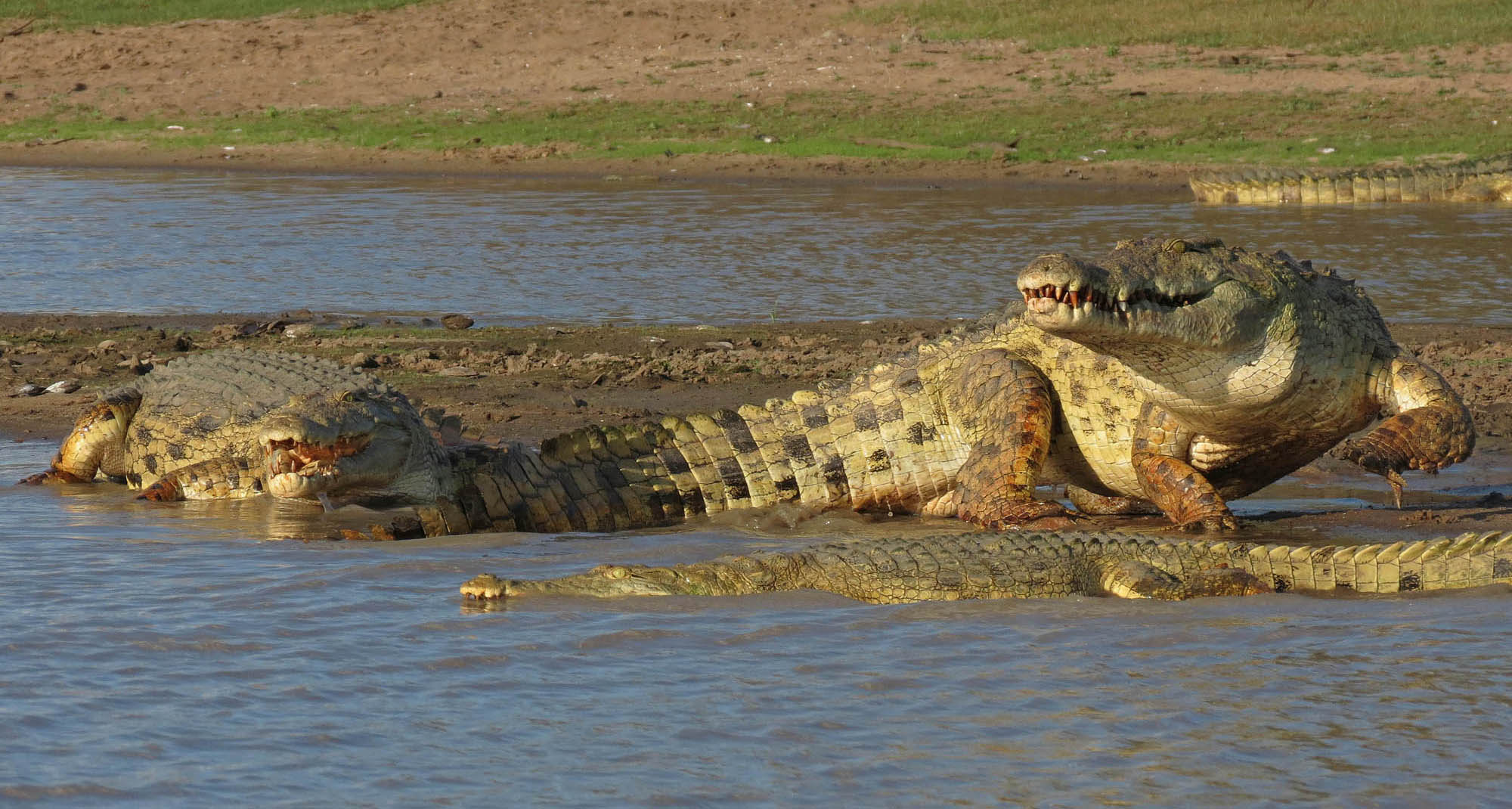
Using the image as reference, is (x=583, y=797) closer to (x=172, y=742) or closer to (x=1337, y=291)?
(x=172, y=742)

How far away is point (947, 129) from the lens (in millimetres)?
19938

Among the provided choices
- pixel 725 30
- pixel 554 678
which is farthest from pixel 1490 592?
pixel 725 30

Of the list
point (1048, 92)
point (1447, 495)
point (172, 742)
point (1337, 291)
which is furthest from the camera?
point (1048, 92)

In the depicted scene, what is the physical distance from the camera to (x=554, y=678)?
4.49m

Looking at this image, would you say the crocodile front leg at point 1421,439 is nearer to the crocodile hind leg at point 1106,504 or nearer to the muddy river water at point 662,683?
the muddy river water at point 662,683

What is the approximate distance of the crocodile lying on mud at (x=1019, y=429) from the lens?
5746 mm

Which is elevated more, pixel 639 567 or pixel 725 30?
pixel 725 30

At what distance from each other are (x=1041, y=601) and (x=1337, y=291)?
1.80 meters

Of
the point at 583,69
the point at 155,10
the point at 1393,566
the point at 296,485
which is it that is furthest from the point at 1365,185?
the point at 155,10

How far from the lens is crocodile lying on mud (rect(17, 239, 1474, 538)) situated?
575 cm

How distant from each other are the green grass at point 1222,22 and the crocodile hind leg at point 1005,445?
17.0 metres

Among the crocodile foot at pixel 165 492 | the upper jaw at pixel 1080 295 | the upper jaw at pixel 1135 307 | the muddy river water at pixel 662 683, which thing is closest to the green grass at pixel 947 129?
the muddy river water at pixel 662 683

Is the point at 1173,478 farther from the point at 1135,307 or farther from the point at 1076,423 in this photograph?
the point at 1135,307

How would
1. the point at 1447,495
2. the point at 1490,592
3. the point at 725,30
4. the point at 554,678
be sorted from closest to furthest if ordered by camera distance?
the point at 554,678 < the point at 1490,592 < the point at 1447,495 < the point at 725,30
